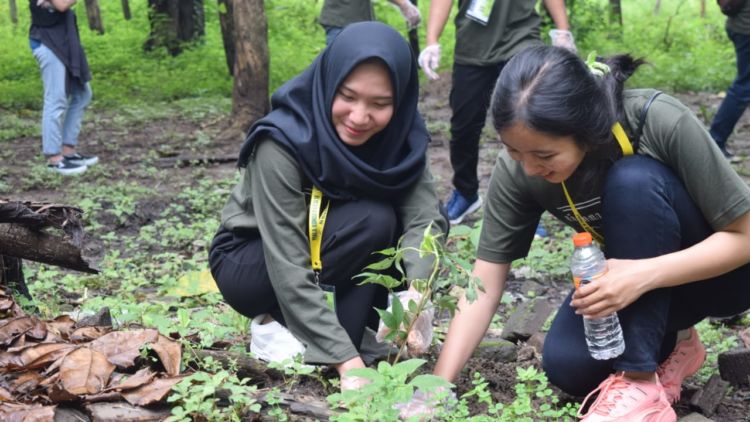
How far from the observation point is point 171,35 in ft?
52.9

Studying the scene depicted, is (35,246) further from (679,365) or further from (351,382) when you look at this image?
(679,365)

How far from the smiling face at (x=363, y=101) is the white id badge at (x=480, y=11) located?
255 centimetres

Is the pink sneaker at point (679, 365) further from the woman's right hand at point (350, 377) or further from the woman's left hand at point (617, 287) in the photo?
the woman's right hand at point (350, 377)

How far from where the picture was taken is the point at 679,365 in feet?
9.29

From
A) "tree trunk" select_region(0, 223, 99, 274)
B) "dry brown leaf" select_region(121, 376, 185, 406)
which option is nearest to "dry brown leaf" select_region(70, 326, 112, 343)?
"tree trunk" select_region(0, 223, 99, 274)

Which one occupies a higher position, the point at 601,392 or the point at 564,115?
the point at 564,115

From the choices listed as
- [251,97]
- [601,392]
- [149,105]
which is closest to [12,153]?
[251,97]

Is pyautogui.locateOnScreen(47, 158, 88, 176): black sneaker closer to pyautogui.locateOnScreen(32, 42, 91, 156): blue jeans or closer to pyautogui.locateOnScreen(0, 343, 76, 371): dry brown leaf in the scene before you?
pyautogui.locateOnScreen(32, 42, 91, 156): blue jeans

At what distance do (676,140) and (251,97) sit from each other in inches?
278

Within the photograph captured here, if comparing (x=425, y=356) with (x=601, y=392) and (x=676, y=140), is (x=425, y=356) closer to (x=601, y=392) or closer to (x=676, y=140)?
(x=601, y=392)

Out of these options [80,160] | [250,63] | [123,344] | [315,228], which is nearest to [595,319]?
[315,228]

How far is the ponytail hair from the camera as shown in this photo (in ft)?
7.53

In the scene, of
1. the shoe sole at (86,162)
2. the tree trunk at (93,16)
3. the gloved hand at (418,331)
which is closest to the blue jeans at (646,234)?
the gloved hand at (418,331)

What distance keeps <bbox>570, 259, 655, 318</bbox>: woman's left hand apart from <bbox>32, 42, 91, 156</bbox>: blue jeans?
5.94 m
